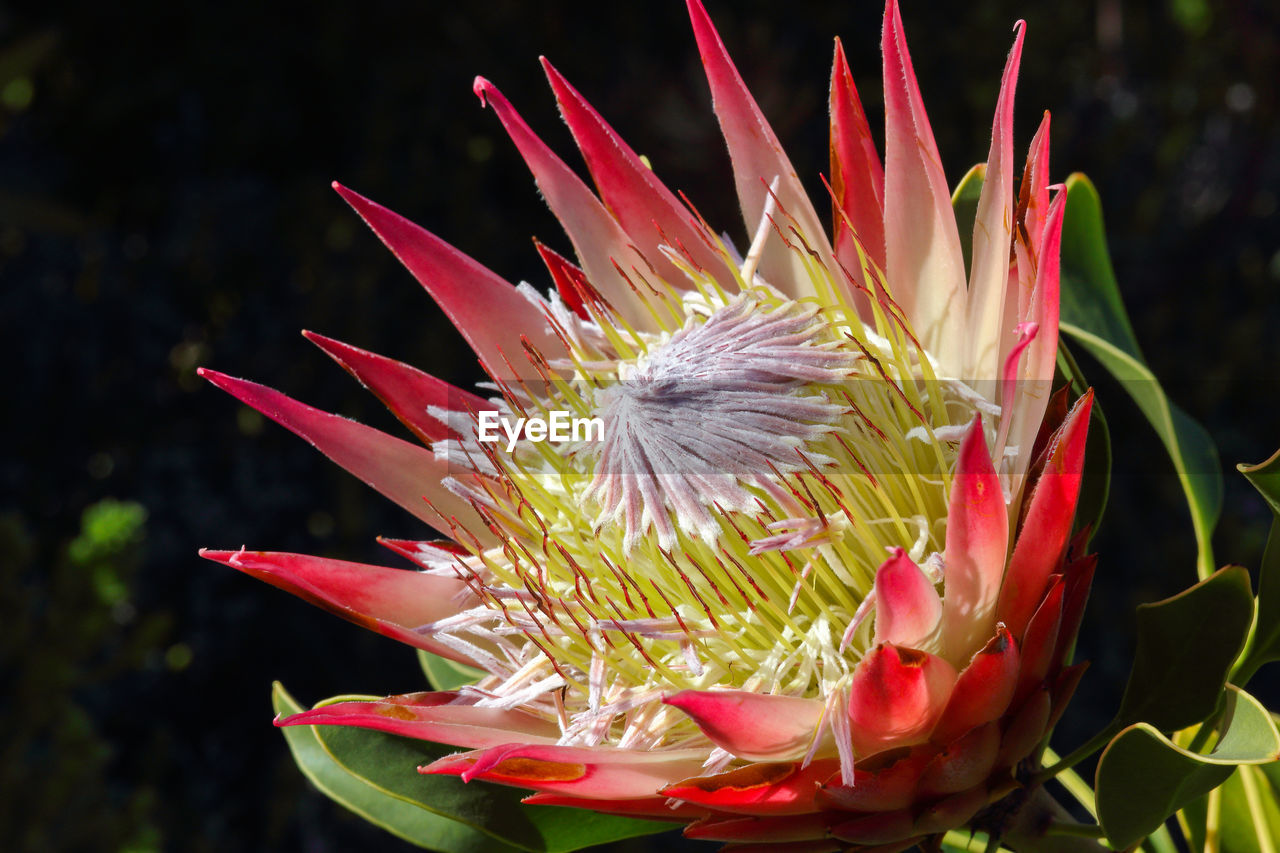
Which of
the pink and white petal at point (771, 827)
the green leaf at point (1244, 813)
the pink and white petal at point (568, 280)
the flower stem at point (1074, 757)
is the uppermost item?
the pink and white petal at point (568, 280)

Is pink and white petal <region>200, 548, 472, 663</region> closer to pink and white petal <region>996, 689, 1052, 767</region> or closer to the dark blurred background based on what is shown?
pink and white petal <region>996, 689, 1052, 767</region>

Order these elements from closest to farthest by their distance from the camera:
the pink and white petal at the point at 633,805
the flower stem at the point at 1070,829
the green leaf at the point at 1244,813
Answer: the pink and white petal at the point at 633,805 < the flower stem at the point at 1070,829 < the green leaf at the point at 1244,813

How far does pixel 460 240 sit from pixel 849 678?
3.32 meters

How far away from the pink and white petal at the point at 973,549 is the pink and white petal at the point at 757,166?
1.23 feet

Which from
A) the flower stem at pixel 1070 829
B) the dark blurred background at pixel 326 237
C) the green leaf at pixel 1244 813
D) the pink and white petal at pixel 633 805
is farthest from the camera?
the dark blurred background at pixel 326 237

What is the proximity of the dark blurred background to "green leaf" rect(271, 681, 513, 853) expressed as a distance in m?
2.44

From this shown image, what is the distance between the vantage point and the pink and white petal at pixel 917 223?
943mm

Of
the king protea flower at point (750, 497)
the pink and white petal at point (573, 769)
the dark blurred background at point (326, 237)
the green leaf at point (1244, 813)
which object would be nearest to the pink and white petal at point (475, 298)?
the king protea flower at point (750, 497)

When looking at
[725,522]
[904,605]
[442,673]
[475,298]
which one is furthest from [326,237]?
[904,605]

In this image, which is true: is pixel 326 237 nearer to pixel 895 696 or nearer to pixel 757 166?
pixel 757 166

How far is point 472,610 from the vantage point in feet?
3.51

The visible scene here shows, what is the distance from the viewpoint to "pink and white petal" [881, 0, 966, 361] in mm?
943

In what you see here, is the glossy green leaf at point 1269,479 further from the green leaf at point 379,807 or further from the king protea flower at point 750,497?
the green leaf at point 379,807

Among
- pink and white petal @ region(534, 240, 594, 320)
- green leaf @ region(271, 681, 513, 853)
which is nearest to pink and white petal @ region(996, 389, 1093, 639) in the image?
pink and white petal @ region(534, 240, 594, 320)
